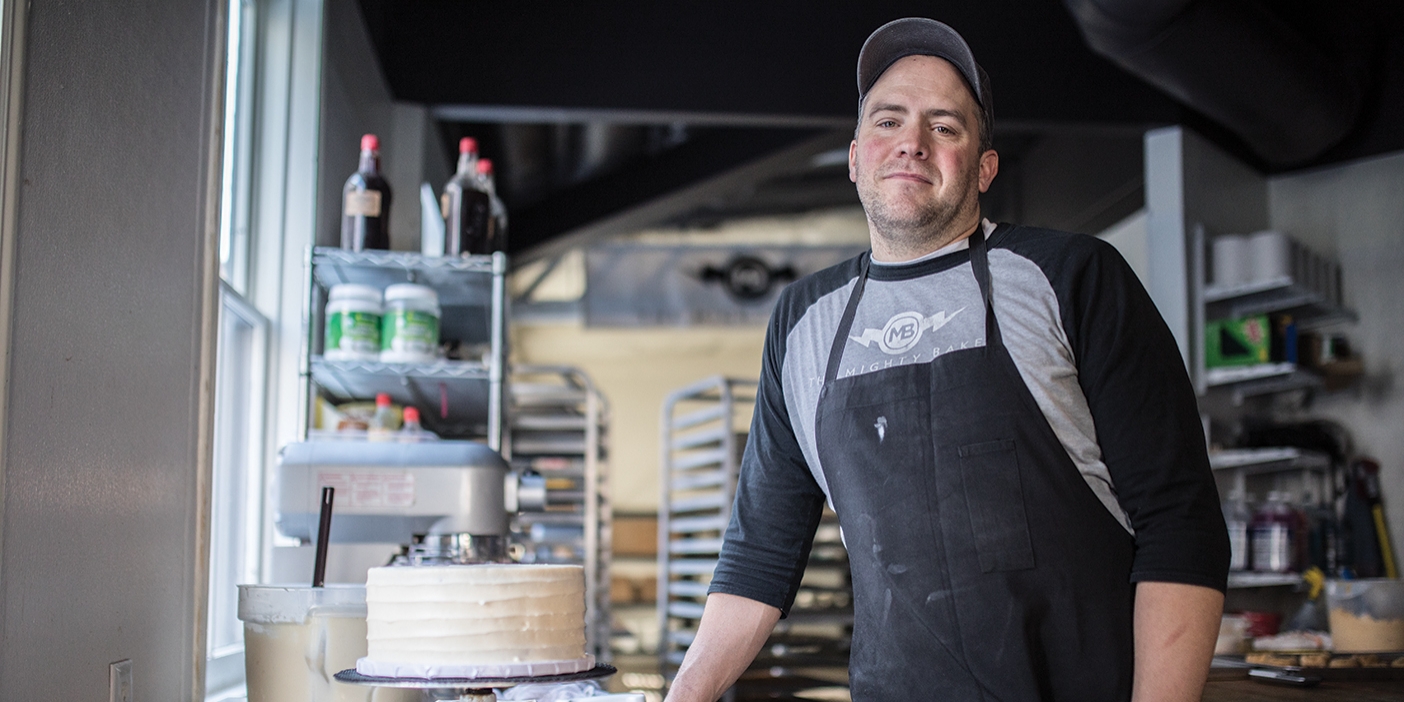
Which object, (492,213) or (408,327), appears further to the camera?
(492,213)

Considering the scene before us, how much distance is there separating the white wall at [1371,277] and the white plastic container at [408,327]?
4.40 meters

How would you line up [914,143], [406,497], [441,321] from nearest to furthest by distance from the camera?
[914,143] → [406,497] → [441,321]

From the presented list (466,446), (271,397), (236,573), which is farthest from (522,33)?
(466,446)

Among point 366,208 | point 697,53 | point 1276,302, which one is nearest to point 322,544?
point 366,208

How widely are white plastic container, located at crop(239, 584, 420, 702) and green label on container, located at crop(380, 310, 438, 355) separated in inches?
44.4

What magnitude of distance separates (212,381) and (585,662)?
3.40 ft

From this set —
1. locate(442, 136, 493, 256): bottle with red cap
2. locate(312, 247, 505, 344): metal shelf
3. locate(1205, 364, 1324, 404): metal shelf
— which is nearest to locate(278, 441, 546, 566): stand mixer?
locate(312, 247, 505, 344): metal shelf

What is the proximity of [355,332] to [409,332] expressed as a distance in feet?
0.39

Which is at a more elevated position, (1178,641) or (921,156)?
(921,156)

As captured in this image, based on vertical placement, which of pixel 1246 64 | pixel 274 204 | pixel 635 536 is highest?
pixel 1246 64

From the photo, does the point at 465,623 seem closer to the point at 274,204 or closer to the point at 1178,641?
the point at 1178,641

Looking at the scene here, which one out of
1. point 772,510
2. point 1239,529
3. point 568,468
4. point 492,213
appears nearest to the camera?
point 772,510

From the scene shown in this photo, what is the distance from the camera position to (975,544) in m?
1.38

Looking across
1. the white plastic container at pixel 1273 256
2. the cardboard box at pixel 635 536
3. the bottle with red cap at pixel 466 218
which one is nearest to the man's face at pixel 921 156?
the bottle with red cap at pixel 466 218
